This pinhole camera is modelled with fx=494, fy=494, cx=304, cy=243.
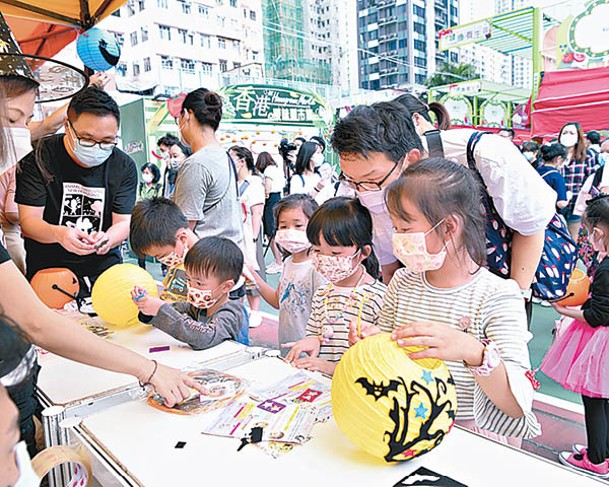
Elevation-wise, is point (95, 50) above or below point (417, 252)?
above

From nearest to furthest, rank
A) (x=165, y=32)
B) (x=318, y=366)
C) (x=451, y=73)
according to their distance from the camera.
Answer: (x=318, y=366)
(x=165, y=32)
(x=451, y=73)

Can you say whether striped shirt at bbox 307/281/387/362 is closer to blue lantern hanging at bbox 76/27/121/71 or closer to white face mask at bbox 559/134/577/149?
blue lantern hanging at bbox 76/27/121/71

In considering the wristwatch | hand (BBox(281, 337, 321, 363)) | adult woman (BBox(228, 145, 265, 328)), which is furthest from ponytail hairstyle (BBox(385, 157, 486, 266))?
adult woman (BBox(228, 145, 265, 328))

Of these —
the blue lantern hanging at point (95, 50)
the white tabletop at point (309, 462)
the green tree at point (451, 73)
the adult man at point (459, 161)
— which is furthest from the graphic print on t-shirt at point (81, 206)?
the green tree at point (451, 73)

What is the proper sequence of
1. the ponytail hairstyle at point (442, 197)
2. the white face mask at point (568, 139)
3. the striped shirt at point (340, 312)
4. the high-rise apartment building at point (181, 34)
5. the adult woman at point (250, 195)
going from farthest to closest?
the high-rise apartment building at point (181, 34) < the white face mask at point (568, 139) < the adult woman at point (250, 195) < the striped shirt at point (340, 312) < the ponytail hairstyle at point (442, 197)

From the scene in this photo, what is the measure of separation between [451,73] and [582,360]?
112 ft

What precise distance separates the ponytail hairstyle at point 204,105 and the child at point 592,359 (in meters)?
1.83

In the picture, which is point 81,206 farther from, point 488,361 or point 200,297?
point 488,361

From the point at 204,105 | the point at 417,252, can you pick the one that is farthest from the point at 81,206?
the point at 417,252

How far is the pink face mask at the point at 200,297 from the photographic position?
68.2 inches

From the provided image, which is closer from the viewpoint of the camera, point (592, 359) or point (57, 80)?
point (592, 359)

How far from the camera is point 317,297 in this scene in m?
1.76

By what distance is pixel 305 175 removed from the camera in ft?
19.3

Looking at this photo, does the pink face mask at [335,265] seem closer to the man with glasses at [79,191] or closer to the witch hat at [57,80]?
the man with glasses at [79,191]
